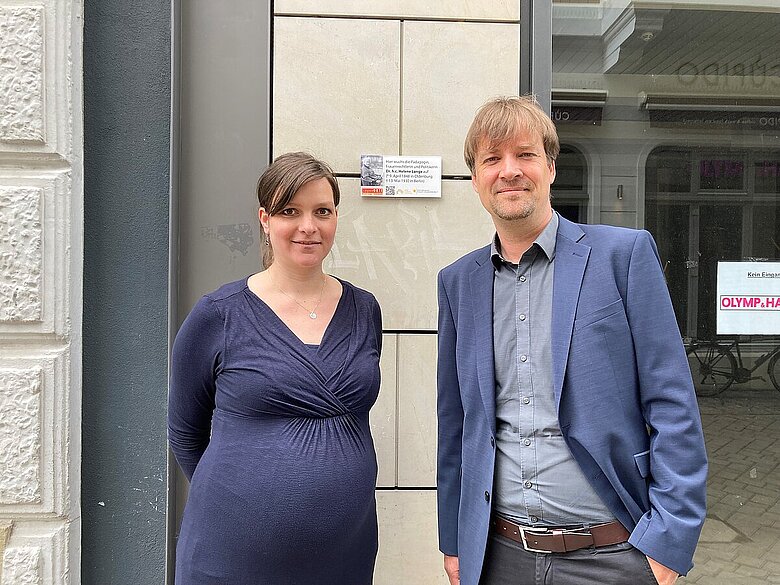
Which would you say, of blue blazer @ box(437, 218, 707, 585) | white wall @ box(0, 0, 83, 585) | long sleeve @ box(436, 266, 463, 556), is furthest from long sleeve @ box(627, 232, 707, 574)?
white wall @ box(0, 0, 83, 585)

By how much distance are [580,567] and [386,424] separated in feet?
4.22

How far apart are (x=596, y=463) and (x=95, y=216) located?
2.33 meters

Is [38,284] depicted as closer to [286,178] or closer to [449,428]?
[286,178]

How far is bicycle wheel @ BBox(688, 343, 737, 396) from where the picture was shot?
301cm

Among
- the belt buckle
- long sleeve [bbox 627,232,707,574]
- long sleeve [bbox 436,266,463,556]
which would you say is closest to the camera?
long sleeve [bbox 627,232,707,574]

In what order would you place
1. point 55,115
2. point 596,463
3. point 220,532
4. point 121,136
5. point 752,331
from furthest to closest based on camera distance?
point 752,331
point 121,136
point 55,115
point 220,532
point 596,463

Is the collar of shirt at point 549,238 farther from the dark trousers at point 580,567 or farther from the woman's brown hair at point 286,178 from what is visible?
the dark trousers at point 580,567

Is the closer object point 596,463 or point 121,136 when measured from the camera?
point 596,463

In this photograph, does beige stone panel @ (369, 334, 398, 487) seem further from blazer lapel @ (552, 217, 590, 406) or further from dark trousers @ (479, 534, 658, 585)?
blazer lapel @ (552, 217, 590, 406)

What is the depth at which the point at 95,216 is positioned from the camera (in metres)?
2.88

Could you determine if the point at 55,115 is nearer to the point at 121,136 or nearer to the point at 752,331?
the point at 121,136

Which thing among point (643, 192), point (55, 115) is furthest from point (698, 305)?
point (55, 115)

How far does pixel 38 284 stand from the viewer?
270cm

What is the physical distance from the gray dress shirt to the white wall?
1886 mm
